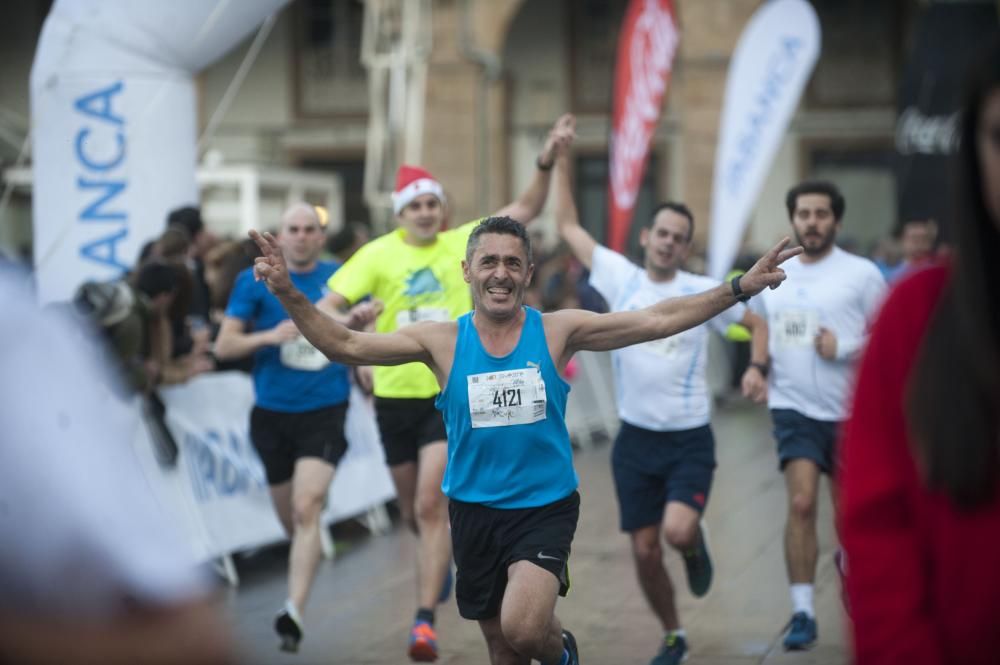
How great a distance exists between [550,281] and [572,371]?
4.13 ft

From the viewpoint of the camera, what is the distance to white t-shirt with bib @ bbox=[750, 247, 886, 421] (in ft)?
23.7

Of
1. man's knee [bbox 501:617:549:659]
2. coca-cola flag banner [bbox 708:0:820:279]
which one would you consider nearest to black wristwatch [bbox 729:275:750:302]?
man's knee [bbox 501:617:549:659]

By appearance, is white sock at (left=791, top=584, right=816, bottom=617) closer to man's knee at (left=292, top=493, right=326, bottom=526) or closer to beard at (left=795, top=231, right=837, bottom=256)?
beard at (left=795, top=231, right=837, bottom=256)

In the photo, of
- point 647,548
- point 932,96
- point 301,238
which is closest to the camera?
point 647,548

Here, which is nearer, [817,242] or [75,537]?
[75,537]

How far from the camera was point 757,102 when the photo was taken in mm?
12523

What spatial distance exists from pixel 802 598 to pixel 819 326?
1215 mm

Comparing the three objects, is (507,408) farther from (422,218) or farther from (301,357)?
(301,357)

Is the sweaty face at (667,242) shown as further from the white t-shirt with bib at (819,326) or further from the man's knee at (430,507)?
the man's knee at (430,507)

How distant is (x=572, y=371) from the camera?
15.9 metres

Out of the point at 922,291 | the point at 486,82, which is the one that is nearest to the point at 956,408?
the point at 922,291

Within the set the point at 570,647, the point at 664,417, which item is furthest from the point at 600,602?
the point at 570,647

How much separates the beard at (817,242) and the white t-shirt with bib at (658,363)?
421 mm

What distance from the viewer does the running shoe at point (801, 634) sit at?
23.0 feet
